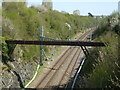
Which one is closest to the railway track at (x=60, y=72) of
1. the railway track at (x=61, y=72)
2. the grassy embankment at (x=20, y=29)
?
the railway track at (x=61, y=72)

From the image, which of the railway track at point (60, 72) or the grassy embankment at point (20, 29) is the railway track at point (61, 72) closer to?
the railway track at point (60, 72)

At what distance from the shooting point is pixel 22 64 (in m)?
17.5

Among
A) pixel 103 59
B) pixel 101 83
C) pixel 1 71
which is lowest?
pixel 1 71

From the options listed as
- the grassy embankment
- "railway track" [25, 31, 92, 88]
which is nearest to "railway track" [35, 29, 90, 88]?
"railway track" [25, 31, 92, 88]

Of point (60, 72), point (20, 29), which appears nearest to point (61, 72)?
point (60, 72)

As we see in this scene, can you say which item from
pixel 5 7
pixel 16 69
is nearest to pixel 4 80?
pixel 16 69

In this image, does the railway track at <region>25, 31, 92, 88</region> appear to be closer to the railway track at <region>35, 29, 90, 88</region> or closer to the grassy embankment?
the railway track at <region>35, 29, 90, 88</region>

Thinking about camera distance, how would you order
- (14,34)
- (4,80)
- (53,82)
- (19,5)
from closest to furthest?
(4,80)
(53,82)
(14,34)
(19,5)

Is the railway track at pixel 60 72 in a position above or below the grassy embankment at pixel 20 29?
below

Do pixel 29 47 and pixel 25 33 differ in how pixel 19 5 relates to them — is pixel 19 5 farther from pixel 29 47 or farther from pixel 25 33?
pixel 29 47

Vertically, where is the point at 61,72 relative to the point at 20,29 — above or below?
below

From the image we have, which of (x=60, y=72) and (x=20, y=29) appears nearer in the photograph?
(x=60, y=72)

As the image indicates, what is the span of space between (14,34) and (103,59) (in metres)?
12.8

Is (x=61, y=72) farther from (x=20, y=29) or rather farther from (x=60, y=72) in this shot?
(x=20, y=29)
